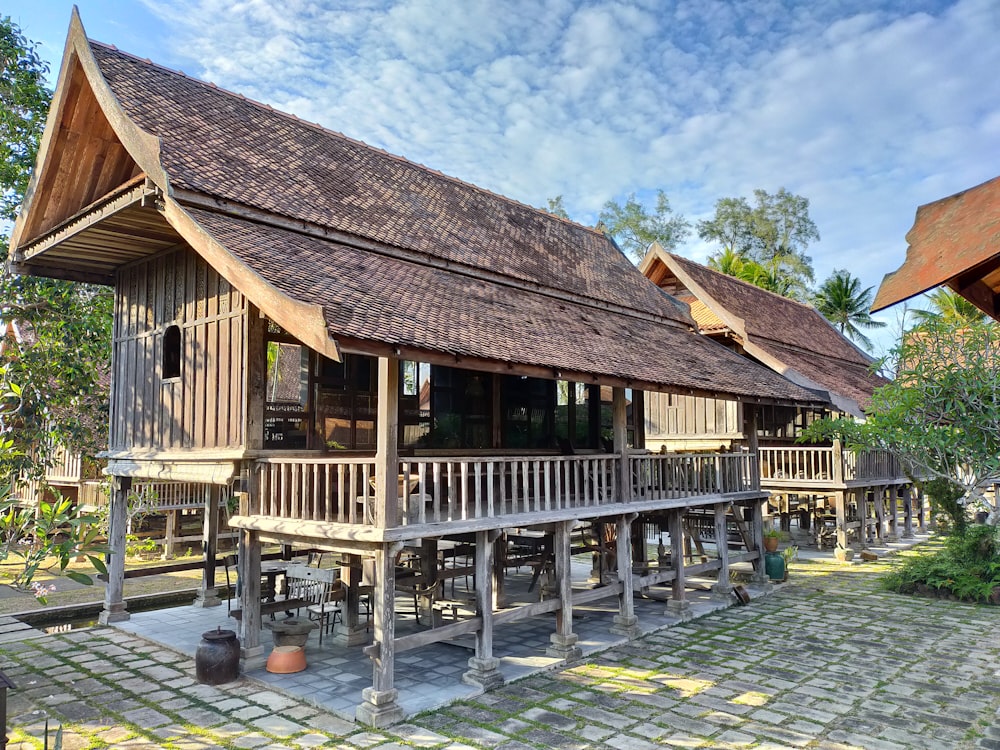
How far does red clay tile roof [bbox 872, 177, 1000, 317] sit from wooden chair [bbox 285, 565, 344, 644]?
302 inches

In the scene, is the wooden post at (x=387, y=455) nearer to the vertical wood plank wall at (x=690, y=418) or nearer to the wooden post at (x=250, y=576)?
the wooden post at (x=250, y=576)

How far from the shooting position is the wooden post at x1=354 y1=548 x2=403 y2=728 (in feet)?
25.2

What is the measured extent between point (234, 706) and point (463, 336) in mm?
4987

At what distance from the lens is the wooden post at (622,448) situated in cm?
1150

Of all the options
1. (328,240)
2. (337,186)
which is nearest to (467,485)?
(328,240)

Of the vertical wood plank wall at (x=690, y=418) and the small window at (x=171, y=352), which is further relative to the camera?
the vertical wood plank wall at (x=690, y=418)

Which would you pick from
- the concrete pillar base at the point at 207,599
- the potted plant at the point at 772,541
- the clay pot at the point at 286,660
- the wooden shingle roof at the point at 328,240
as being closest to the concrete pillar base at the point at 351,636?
the clay pot at the point at 286,660

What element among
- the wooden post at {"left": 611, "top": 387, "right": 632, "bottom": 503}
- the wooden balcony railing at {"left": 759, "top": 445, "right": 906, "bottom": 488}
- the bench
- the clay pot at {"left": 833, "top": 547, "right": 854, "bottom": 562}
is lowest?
the clay pot at {"left": 833, "top": 547, "right": 854, "bottom": 562}

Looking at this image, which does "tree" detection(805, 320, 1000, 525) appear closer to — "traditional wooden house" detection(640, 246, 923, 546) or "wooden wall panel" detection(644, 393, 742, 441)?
"traditional wooden house" detection(640, 246, 923, 546)

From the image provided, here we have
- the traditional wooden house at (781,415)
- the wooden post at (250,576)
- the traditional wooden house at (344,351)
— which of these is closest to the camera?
the traditional wooden house at (344,351)

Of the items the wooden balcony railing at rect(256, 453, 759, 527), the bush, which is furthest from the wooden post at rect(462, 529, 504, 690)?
the bush

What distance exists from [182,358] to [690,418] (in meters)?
13.3

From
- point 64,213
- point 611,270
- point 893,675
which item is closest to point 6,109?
point 64,213

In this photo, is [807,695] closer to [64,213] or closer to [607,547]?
[607,547]
